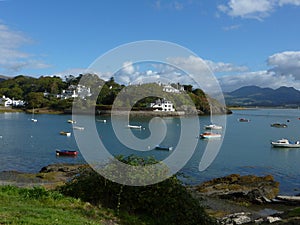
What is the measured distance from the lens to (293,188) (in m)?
23.5

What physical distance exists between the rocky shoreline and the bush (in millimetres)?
6501

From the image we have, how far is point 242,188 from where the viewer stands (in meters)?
21.6

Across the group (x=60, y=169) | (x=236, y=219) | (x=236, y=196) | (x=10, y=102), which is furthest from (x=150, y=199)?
(x=10, y=102)

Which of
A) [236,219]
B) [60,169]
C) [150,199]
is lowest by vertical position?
[60,169]

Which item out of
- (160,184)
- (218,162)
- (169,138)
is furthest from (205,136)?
(160,184)

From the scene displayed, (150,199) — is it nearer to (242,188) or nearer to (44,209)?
(44,209)

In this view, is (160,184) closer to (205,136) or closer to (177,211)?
(177,211)

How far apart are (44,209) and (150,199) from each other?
2.51 m

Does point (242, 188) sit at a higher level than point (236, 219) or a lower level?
lower

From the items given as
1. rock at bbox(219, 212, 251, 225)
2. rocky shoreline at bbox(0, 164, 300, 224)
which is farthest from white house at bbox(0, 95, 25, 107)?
rock at bbox(219, 212, 251, 225)

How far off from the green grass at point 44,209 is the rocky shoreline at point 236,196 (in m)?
6.91

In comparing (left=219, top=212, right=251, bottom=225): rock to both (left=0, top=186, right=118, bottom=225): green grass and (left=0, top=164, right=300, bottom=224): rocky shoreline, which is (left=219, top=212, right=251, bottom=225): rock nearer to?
(left=0, top=164, right=300, bottom=224): rocky shoreline

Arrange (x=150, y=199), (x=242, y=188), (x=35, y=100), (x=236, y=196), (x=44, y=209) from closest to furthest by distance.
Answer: (x=44, y=209) < (x=150, y=199) < (x=236, y=196) < (x=242, y=188) < (x=35, y=100)

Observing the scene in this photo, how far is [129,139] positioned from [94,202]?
11.7 metres
